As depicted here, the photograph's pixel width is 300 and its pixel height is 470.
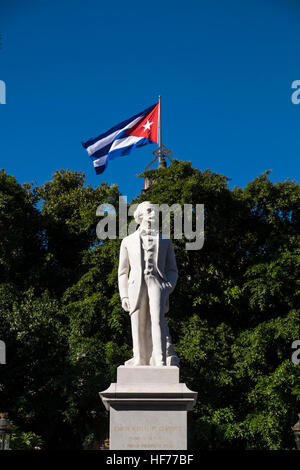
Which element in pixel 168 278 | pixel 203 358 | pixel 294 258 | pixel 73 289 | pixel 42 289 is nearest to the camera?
pixel 168 278

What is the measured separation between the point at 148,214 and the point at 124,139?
15494 millimetres

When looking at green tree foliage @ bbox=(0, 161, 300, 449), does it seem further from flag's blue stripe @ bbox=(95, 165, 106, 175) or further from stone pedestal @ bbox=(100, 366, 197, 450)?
stone pedestal @ bbox=(100, 366, 197, 450)

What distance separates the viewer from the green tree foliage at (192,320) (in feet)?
64.5

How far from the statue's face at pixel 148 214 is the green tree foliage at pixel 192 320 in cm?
978

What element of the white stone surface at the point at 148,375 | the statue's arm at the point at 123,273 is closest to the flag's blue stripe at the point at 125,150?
the statue's arm at the point at 123,273

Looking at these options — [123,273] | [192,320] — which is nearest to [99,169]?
[192,320]

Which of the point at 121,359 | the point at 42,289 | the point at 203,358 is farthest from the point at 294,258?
the point at 42,289

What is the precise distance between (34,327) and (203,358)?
19.8ft

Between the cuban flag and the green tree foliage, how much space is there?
73.4 inches

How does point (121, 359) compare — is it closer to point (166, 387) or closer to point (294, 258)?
point (294, 258)

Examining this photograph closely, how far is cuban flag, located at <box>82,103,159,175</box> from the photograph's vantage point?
2506 cm

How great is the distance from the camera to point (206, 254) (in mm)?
22734

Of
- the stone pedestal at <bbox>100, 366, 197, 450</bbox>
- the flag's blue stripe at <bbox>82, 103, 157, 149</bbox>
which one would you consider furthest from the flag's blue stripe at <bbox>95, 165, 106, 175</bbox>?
the stone pedestal at <bbox>100, 366, 197, 450</bbox>
